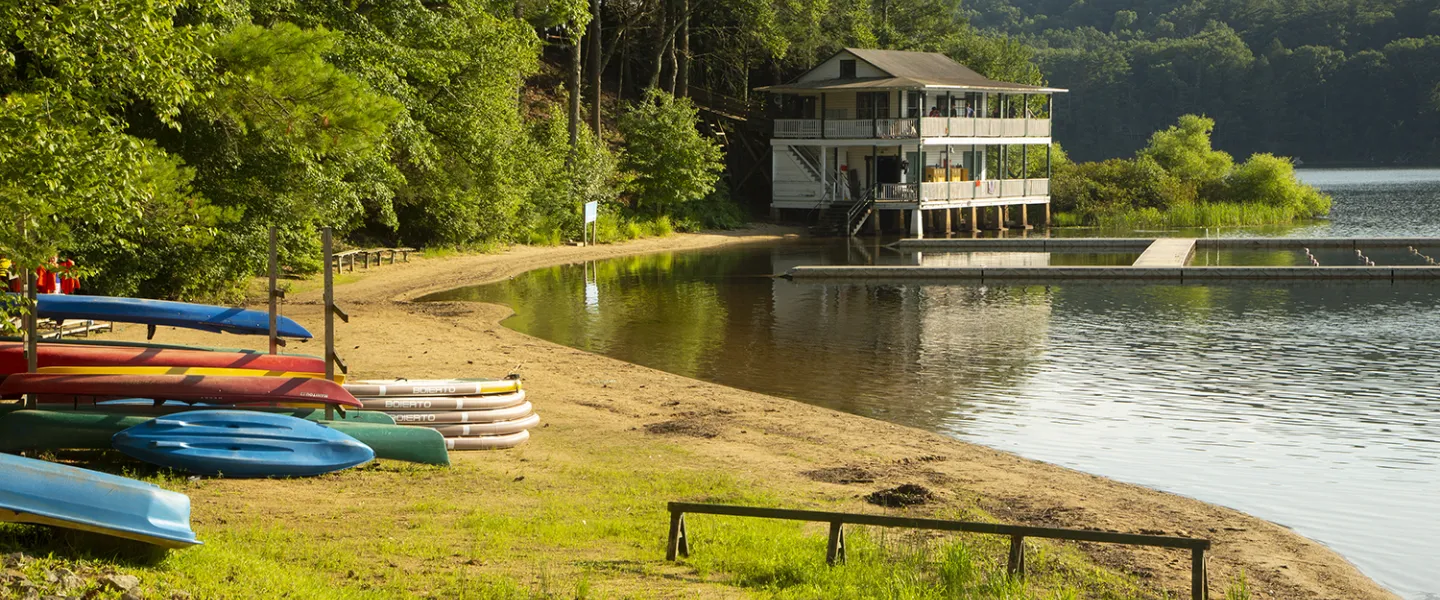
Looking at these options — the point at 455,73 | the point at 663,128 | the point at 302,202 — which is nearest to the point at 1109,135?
the point at 663,128

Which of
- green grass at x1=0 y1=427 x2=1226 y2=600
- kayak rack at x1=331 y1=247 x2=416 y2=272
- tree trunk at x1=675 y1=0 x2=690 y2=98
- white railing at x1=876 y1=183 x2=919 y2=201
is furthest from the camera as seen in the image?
tree trunk at x1=675 y1=0 x2=690 y2=98

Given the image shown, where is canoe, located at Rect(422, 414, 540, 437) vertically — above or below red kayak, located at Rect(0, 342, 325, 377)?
below

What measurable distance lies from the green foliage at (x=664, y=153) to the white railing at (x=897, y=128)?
4617mm

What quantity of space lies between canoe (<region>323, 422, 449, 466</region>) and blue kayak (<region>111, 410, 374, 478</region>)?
501 mm

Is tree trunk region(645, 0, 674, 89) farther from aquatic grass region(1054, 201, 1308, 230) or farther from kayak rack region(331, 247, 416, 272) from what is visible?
kayak rack region(331, 247, 416, 272)

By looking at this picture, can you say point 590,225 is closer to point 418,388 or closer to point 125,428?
point 418,388

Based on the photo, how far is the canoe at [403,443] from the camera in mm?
13359

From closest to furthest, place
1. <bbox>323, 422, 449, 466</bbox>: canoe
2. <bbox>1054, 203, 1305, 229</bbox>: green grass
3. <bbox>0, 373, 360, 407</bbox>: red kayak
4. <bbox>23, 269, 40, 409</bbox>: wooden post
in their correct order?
1. <bbox>0, 373, 360, 407</bbox>: red kayak
2. <bbox>23, 269, 40, 409</bbox>: wooden post
3. <bbox>323, 422, 449, 466</bbox>: canoe
4. <bbox>1054, 203, 1305, 229</bbox>: green grass

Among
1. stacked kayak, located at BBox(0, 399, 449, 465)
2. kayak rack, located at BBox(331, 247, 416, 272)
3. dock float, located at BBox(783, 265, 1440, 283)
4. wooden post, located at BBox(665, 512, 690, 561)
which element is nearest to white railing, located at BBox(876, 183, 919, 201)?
dock float, located at BBox(783, 265, 1440, 283)

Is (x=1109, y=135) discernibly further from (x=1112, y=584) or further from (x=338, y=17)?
(x=1112, y=584)

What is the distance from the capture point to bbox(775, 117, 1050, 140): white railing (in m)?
56.5

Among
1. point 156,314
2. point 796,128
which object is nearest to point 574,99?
point 796,128

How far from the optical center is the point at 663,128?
178ft

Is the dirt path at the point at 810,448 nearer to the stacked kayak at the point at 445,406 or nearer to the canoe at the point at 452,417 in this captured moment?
the stacked kayak at the point at 445,406
